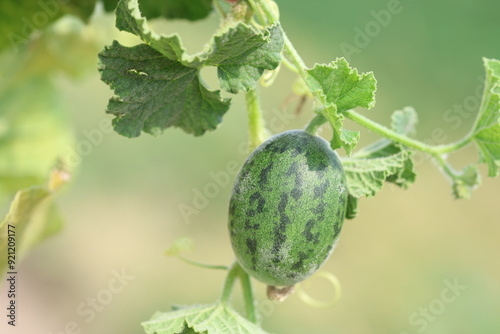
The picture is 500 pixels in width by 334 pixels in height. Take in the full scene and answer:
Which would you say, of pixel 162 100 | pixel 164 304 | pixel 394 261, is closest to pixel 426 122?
pixel 394 261

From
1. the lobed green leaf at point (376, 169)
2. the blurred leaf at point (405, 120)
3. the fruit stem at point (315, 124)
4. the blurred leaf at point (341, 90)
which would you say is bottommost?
the lobed green leaf at point (376, 169)

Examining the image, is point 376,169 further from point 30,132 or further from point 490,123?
point 30,132

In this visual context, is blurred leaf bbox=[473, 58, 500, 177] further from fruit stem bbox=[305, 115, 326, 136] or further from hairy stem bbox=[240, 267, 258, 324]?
hairy stem bbox=[240, 267, 258, 324]

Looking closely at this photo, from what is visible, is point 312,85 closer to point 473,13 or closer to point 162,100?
point 162,100

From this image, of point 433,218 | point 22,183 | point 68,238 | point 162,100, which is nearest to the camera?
point 162,100

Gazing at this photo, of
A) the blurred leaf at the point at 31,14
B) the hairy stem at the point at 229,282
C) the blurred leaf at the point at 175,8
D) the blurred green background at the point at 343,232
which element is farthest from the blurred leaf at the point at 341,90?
the blurred green background at the point at 343,232

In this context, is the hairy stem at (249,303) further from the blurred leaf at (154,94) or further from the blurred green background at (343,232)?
the blurred green background at (343,232)
